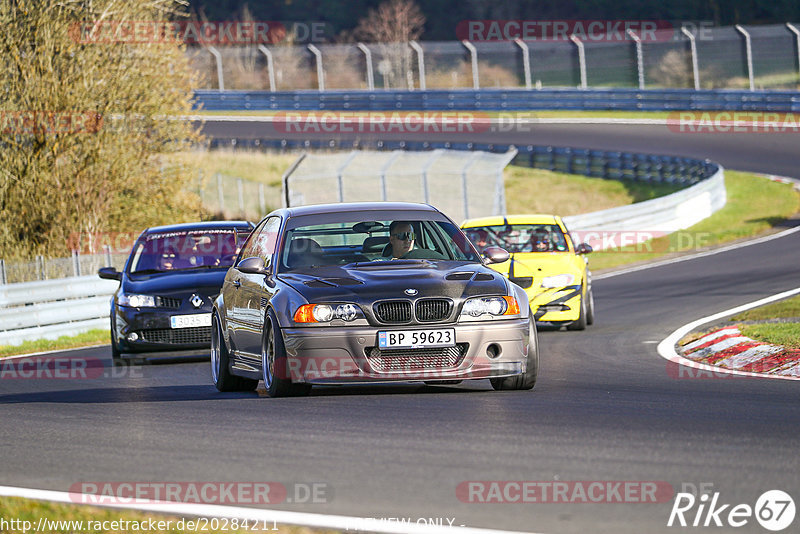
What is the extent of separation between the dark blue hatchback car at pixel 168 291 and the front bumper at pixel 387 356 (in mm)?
5378

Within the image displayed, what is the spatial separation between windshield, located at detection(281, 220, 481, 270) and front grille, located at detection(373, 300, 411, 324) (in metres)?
1.09

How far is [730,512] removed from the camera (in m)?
5.65

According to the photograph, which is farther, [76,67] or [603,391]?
[76,67]

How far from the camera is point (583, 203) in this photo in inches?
1494

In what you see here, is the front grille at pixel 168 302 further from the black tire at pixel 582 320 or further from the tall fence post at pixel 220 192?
the tall fence post at pixel 220 192

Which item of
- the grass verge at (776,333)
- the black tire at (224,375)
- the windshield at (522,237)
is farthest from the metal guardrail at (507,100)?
the black tire at (224,375)

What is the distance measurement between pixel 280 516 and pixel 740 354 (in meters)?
7.76

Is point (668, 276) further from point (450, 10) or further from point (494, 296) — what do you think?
point (450, 10)

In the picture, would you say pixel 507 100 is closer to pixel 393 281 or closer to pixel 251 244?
pixel 251 244

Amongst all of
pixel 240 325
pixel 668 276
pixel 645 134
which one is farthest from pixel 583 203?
pixel 240 325

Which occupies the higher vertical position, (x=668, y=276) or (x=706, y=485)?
(x=706, y=485)

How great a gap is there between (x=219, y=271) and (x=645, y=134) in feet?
103

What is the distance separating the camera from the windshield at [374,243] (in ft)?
34.3

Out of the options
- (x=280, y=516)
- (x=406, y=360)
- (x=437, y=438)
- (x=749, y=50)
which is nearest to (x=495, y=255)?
(x=406, y=360)
